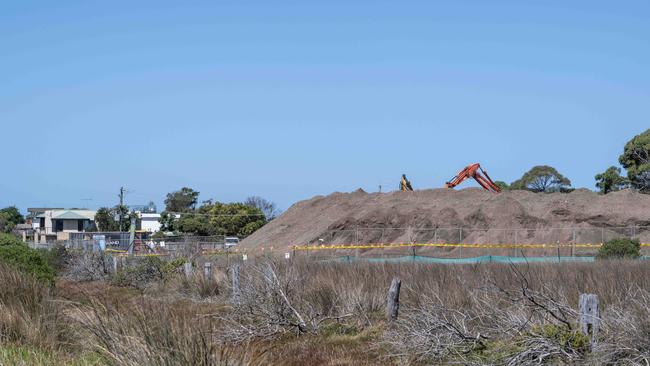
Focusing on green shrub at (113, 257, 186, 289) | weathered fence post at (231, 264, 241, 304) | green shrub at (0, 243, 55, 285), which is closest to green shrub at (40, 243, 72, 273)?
green shrub at (113, 257, 186, 289)

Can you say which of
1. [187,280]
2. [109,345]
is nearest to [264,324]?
[109,345]

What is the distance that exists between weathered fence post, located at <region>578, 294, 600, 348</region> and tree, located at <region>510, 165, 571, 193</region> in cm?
9191

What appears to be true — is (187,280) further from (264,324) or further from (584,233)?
(584,233)

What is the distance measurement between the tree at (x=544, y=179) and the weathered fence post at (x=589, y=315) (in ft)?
302

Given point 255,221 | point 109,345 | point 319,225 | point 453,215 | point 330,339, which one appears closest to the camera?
point 109,345

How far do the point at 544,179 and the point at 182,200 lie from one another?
59.6m

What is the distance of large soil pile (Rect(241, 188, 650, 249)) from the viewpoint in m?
57.8

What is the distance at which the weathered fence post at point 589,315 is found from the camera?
438 inches

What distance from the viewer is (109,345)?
8898 mm

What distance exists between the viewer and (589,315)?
11.2 m

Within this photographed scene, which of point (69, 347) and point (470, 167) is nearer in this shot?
point (69, 347)

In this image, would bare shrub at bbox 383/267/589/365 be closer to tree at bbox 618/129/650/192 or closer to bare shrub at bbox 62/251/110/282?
bare shrub at bbox 62/251/110/282

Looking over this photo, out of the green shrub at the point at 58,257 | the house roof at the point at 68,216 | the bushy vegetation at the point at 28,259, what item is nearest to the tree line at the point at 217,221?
the house roof at the point at 68,216

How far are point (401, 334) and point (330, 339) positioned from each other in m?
2.61
